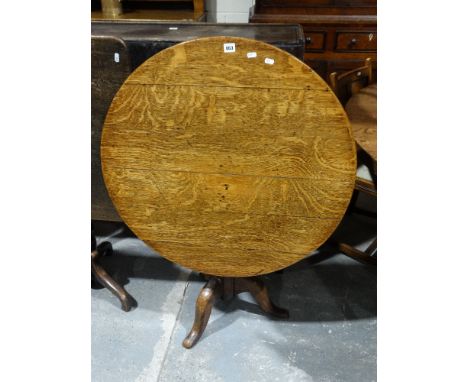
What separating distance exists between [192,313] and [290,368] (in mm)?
523

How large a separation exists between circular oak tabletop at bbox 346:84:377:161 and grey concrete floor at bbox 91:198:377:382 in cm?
85

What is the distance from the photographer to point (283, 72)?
1.32 meters

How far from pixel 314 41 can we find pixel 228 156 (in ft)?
6.25

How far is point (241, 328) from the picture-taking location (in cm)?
199

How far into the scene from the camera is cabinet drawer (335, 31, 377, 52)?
300cm

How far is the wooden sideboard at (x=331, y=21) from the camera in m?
2.96

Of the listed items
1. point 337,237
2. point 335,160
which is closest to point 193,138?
point 335,160

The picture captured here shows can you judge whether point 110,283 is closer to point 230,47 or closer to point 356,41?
point 230,47

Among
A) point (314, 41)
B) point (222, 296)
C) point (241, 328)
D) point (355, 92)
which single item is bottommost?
point (241, 328)

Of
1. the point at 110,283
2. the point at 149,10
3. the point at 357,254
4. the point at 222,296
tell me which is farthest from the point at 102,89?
the point at 149,10

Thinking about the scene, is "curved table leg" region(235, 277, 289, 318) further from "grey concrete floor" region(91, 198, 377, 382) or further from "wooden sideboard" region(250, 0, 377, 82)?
"wooden sideboard" region(250, 0, 377, 82)

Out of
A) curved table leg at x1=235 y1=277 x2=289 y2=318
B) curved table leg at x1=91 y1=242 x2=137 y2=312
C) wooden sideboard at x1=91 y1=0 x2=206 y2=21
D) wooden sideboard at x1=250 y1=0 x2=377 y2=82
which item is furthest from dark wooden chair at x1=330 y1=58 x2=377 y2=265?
wooden sideboard at x1=91 y1=0 x2=206 y2=21

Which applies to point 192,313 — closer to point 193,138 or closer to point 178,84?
point 193,138

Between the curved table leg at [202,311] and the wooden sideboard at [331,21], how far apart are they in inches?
74.2
